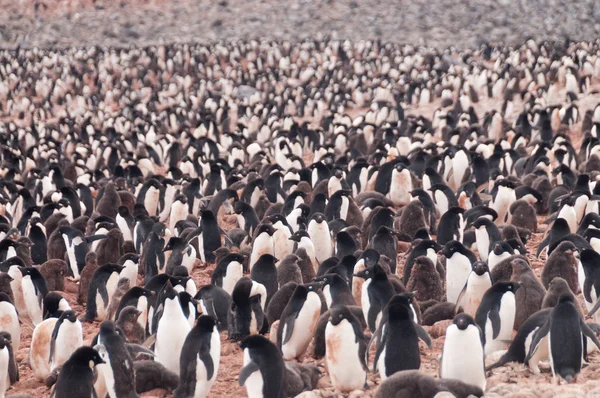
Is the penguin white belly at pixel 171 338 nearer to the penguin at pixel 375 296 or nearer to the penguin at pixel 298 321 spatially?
the penguin at pixel 298 321

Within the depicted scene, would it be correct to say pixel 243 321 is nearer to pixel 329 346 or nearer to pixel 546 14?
pixel 329 346

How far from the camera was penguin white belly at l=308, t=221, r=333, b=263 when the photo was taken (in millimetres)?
10312

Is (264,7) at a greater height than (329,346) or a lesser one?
greater

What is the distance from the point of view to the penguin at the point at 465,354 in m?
6.09

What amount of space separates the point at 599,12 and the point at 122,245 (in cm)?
3246

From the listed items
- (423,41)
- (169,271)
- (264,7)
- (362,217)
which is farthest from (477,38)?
(169,271)

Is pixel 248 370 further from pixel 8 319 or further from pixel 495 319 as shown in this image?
pixel 8 319

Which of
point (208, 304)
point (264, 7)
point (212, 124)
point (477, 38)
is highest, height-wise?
point (264, 7)

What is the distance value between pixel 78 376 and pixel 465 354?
2755 millimetres

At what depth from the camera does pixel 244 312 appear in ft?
25.9

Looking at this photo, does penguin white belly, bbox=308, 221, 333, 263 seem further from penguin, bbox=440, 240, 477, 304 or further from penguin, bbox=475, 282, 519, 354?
penguin, bbox=475, 282, 519, 354

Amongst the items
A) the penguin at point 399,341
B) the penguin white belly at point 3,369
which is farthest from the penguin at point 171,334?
the penguin at point 399,341

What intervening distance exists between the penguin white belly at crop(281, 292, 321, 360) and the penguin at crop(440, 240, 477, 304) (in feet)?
5.63

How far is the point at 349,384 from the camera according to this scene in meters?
6.60
